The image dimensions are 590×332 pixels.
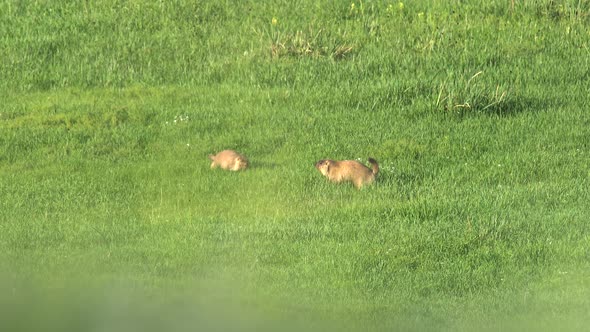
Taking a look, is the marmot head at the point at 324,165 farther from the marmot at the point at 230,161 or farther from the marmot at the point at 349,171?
the marmot at the point at 230,161

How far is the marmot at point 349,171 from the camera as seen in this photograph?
900 cm

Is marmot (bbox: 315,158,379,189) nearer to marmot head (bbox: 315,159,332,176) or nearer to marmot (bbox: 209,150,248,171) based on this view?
marmot head (bbox: 315,159,332,176)

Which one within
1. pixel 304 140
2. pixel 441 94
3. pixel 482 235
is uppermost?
pixel 441 94

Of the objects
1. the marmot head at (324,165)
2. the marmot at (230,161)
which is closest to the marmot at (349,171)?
the marmot head at (324,165)

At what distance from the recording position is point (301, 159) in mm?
9836

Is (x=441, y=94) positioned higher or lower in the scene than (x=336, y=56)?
lower

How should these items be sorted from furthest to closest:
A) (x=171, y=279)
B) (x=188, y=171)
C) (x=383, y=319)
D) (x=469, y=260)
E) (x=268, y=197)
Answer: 1. (x=188, y=171)
2. (x=268, y=197)
3. (x=469, y=260)
4. (x=171, y=279)
5. (x=383, y=319)

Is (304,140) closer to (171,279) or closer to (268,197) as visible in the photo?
(268,197)

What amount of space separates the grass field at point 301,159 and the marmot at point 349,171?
85 millimetres

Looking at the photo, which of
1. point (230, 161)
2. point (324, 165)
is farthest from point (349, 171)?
point (230, 161)

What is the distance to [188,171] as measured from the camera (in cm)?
955

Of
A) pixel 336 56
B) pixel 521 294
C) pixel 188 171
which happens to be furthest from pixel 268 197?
pixel 336 56

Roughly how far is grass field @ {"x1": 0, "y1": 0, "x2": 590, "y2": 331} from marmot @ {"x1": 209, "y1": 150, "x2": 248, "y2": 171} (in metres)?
0.09

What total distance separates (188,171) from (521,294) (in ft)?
11.8
